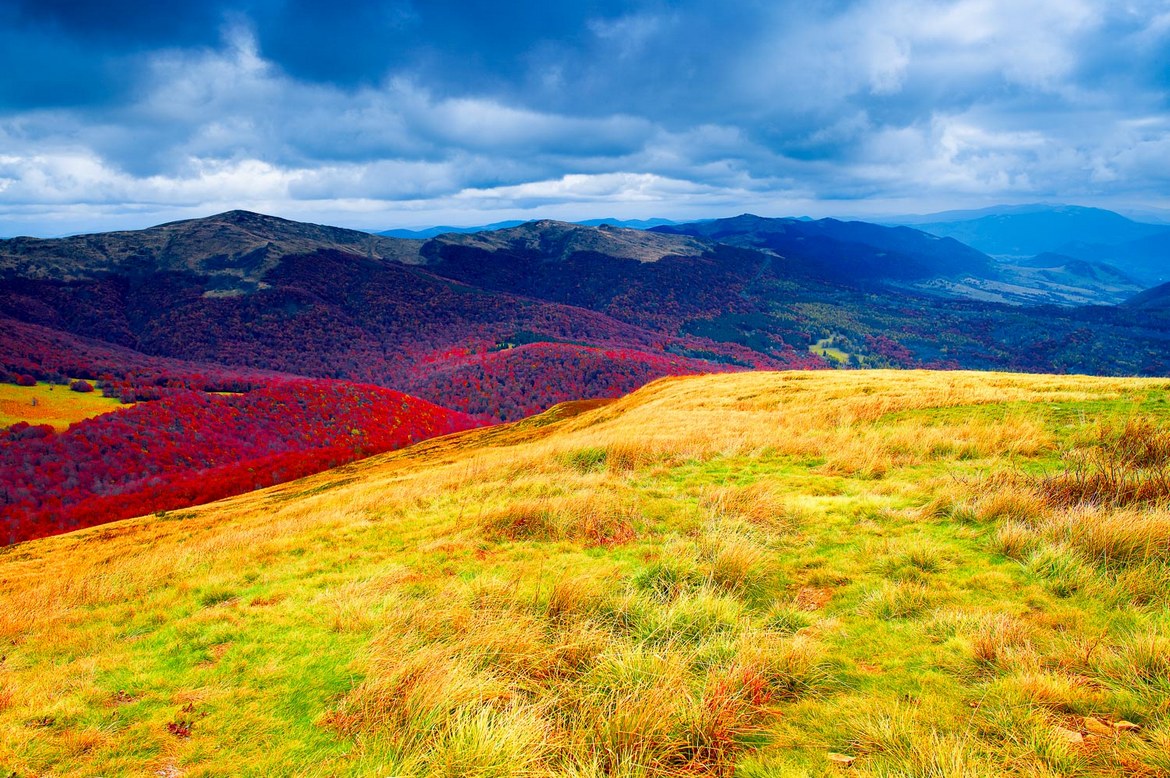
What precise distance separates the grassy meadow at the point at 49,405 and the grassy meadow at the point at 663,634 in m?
106

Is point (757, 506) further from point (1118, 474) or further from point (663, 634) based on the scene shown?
point (1118, 474)

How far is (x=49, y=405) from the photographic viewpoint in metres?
88.9

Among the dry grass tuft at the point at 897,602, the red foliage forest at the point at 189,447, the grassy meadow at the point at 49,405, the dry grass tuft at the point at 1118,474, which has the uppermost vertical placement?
the dry grass tuft at the point at 1118,474

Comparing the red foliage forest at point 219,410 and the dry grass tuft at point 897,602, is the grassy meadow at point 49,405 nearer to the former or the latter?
the red foliage forest at point 219,410

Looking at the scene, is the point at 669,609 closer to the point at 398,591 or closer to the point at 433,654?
the point at 433,654

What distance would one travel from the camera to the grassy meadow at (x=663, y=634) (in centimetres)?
395

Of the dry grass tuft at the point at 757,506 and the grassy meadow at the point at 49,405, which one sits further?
the grassy meadow at the point at 49,405

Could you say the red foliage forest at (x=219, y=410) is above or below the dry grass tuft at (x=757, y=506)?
below

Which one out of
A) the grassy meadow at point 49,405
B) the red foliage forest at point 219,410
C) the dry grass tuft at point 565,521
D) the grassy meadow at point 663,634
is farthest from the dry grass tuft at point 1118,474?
the grassy meadow at point 49,405

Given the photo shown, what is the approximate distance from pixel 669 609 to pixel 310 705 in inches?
155

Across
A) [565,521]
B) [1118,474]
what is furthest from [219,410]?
[1118,474]

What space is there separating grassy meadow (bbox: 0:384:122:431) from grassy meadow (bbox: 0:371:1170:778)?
347 feet

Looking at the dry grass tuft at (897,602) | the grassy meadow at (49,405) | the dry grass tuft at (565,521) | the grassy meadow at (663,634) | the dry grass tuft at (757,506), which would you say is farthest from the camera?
the grassy meadow at (49,405)

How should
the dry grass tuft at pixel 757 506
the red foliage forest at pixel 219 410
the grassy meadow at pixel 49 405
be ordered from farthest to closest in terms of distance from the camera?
1. the grassy meadow at pixel 49 405
2. the red foliage forest at pixel 219 410
3. the dry grass tuft at pixel 757 506
